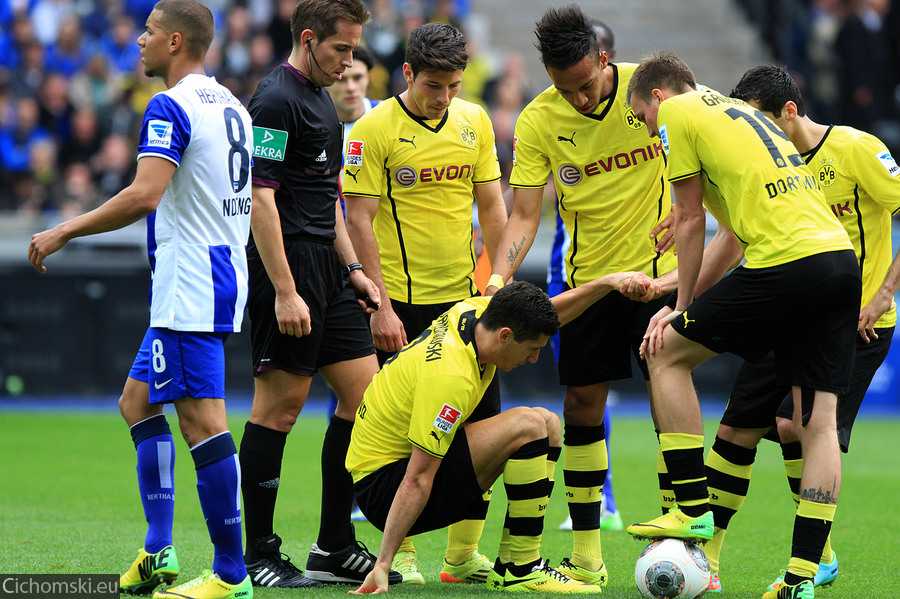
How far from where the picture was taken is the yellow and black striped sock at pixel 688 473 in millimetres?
4551

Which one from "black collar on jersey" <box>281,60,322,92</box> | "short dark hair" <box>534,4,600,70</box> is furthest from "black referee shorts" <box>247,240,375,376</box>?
"short dark hair" <box>534,4,600,70</box>

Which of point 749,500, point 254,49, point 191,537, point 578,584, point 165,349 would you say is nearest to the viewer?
point 165,349

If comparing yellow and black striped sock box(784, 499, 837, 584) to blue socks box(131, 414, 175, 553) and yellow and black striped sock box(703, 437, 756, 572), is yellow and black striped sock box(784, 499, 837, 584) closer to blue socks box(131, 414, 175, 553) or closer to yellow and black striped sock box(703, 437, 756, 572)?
yellow and black striped sock box(703, 437, 756, 572)

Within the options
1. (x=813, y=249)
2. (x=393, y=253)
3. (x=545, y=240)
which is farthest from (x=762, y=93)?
(x=545, y=240)

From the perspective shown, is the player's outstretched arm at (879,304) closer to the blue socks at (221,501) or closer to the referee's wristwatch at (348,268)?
the referee's wristwatch at (348,268)

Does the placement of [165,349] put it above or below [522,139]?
below

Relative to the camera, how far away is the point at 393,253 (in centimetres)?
577

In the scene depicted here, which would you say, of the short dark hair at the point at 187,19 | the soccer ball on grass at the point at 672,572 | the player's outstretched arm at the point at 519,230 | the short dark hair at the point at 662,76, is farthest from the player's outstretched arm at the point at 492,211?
the soccer ball on grass at the point at 672,572

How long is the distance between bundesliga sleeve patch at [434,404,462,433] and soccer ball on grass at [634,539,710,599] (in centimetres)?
97

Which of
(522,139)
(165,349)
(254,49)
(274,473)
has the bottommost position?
(274,473)

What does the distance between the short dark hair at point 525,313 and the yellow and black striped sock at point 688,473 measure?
2.36 ft

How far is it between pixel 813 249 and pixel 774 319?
32 cm

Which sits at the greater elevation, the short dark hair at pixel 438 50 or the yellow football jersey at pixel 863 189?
the short dark hair at pixel 438 50

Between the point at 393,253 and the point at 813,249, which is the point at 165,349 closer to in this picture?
the point at 393,253
